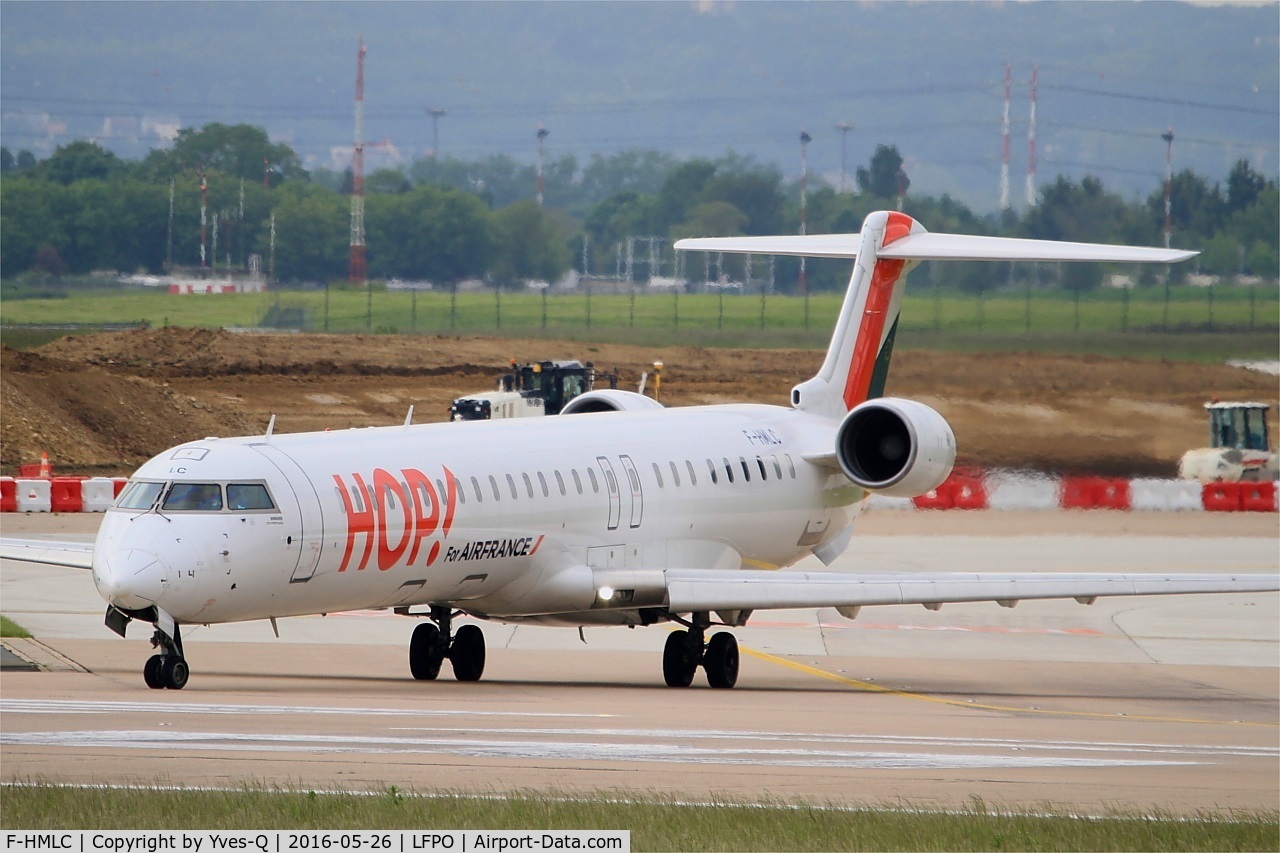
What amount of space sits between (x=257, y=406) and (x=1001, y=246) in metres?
37.6

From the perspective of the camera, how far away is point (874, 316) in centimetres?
2758

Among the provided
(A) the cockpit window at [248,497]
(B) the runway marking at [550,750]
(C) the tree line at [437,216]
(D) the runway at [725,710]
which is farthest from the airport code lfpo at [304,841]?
(C) the tree line at [437,216]

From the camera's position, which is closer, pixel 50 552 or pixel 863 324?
pixel 50 552

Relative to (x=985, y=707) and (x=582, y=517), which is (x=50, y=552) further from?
(x=985, y=707)

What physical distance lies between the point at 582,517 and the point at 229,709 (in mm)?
6001

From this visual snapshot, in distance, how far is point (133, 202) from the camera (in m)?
95.8

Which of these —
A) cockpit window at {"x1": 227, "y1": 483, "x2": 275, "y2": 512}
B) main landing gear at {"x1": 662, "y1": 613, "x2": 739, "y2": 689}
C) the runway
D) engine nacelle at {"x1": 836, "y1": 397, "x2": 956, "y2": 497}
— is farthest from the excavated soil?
cockpit window at {"x1": 227, "y1": 483, "x2": 275, "y2": 512}

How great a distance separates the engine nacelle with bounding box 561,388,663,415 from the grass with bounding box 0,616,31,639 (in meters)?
7.37

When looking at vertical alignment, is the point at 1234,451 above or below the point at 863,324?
below

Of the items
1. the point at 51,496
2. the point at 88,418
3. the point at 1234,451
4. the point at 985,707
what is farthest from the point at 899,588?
the point at 88,418

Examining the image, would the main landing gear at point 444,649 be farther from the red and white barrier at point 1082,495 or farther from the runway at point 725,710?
the red and white barrier at point 1082,495

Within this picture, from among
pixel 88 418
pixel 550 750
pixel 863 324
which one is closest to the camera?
pixel 550 750

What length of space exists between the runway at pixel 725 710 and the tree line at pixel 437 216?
39258 mm

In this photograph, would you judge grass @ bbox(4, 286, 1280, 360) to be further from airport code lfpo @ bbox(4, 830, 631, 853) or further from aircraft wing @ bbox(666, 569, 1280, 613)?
airport code lfpo @ bbox(4, 830, 631, 853)
